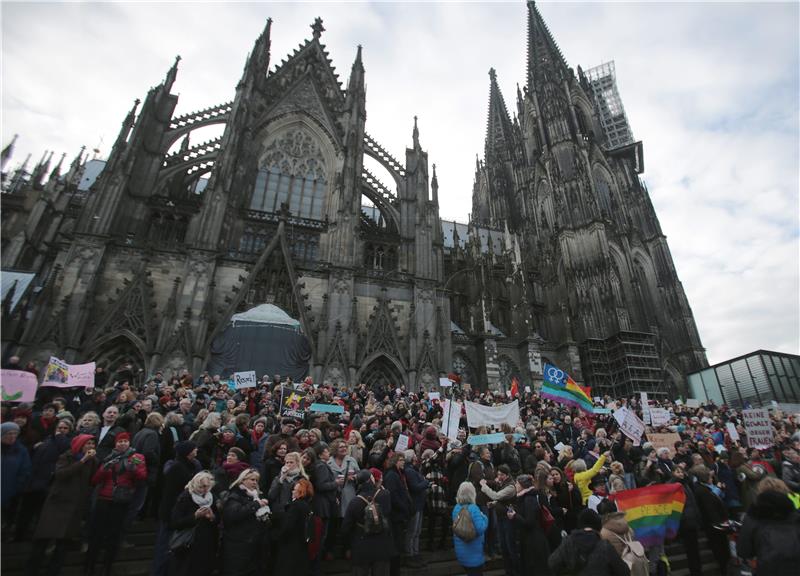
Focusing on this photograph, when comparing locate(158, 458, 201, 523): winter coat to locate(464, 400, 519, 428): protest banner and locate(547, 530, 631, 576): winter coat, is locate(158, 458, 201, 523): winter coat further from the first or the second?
locate(464, 400, 519, 428): protest banner

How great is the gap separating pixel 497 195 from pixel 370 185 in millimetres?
31249

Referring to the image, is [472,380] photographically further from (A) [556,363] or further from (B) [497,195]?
(B) [497,195]

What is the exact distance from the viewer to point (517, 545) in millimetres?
5402

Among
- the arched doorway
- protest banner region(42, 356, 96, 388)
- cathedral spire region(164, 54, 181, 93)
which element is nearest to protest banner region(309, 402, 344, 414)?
protest banner region(42, 356, 96, 388)

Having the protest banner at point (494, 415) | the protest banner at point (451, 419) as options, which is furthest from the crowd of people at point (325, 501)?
the protest banner at point (494, 415)

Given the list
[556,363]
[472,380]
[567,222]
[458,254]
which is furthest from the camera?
[567,222]

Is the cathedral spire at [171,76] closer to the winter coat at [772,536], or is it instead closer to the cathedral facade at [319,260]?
the cathedral facade at [319,260]

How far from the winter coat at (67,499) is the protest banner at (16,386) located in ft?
7.41

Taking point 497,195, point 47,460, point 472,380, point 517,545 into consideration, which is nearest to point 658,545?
point 517,545

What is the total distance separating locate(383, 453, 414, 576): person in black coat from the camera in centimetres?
536

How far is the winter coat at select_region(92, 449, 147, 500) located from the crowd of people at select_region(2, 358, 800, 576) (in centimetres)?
1

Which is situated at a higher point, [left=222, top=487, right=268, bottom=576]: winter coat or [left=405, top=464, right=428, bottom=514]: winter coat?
[left=405, top=464, right=428, bottom=514]: winter coat

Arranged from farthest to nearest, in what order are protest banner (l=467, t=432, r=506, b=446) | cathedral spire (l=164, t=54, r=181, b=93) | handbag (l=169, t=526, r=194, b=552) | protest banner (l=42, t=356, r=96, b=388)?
cathedral spire (l=164, t=54, r=181, b=93), protest banner (l=42, t=356, r=96, b=388), protest banner (l=467, t=432, r=506, b=446), handbag (l=169, t=526, r=194, b=552)

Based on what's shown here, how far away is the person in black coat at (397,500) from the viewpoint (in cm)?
536
